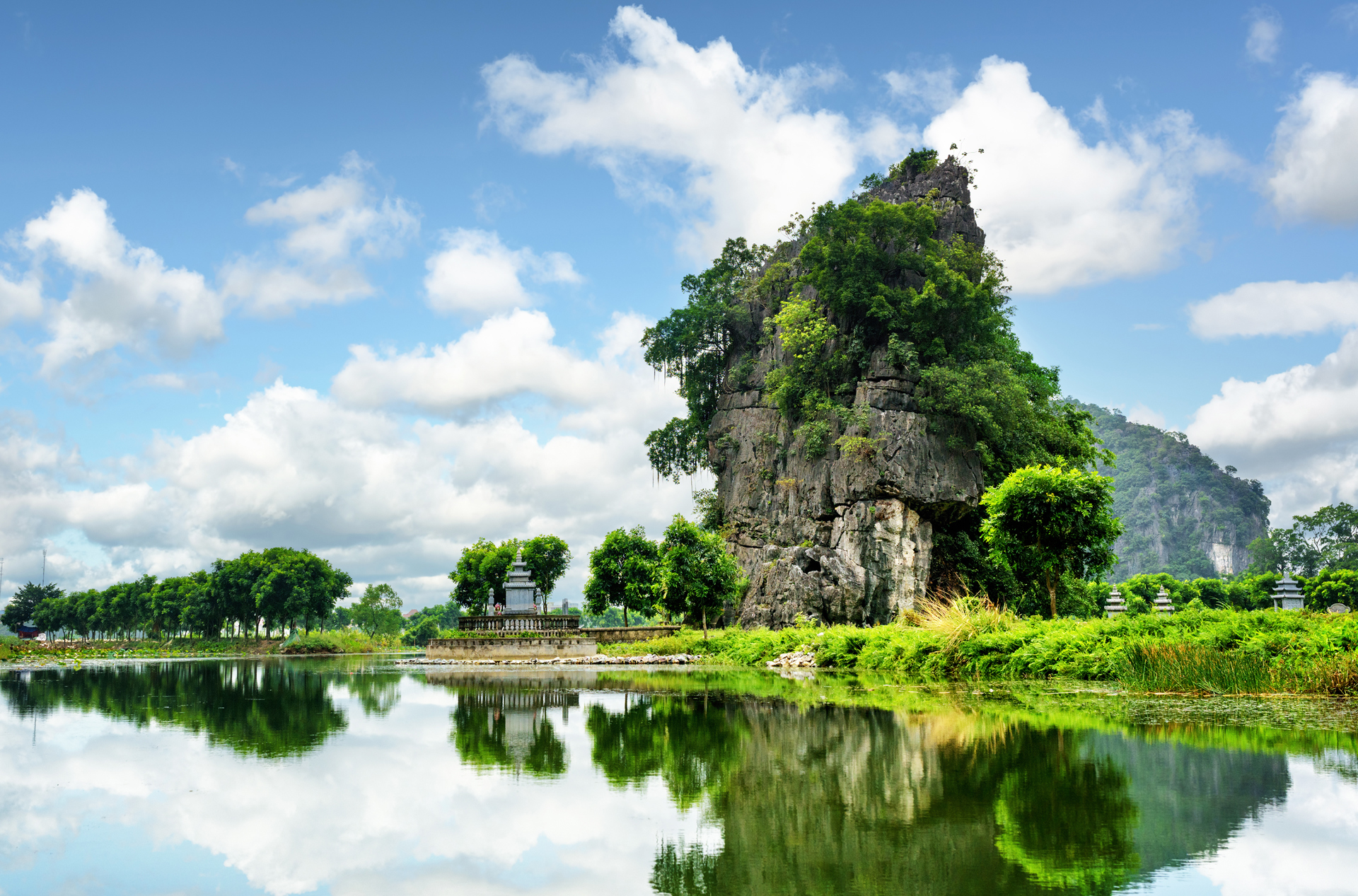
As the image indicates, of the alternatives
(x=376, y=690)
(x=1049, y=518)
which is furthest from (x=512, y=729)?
(x=1049, y=518)

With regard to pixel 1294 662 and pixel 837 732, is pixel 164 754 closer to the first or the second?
pixel 837 732

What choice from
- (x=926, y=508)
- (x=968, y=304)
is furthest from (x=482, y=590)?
(x=968, y=304)

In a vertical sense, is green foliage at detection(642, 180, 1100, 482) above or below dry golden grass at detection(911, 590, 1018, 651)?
above

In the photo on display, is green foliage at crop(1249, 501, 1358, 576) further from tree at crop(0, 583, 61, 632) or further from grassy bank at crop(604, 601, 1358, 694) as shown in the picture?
tree at crop(0, 583, 61, 632)

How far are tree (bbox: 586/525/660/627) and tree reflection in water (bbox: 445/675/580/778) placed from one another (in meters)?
22.2

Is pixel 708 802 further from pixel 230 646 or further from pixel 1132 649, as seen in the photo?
pixel 230 646

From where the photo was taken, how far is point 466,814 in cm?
621

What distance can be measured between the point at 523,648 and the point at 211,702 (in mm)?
20236

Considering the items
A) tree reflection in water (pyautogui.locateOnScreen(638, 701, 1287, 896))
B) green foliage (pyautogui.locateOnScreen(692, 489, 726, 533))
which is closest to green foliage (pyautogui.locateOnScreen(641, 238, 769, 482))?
Result: green foliage (pyautogui.locateOnScreen(692, 489, 726, 533))

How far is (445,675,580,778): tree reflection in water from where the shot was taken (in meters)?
8.53

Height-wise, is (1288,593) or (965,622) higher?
(965,622)

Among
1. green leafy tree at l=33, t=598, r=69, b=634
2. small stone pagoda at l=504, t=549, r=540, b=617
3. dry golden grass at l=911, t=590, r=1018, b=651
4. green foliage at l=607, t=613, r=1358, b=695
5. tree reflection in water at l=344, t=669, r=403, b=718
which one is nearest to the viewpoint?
green foliage at l=607, t=613, r=1358, b=695

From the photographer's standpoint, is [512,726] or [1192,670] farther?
[1192,670]

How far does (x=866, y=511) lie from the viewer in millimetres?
40719
